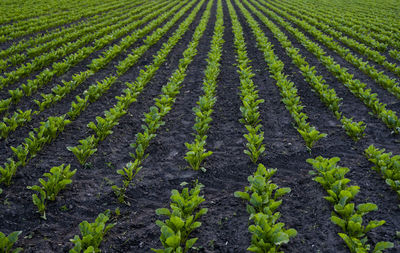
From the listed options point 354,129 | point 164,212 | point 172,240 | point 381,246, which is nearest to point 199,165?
point 164,212

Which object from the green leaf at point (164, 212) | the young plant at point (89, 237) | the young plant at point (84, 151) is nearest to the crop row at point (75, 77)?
the young plant at point (84, 151)

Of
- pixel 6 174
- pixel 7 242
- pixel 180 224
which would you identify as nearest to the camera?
pixel 7 242

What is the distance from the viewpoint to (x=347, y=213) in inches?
130

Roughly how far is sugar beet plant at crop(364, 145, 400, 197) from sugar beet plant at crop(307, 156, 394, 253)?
0.62m

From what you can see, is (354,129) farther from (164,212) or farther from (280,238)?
(164,212)

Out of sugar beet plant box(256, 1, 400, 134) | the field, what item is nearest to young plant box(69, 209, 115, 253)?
the field

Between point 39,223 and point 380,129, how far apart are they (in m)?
6.22

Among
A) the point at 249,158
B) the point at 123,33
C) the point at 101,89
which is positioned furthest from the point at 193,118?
the point at 123,33

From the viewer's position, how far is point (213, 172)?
182 inches

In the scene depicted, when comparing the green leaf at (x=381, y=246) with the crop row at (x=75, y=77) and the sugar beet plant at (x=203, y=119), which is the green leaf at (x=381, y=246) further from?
the crop row at (x=75, y=77)

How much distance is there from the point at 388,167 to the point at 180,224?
3288 millimetres

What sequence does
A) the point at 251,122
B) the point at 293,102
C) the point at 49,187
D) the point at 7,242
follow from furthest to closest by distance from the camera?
the point at 293,102
the point at 251,122
the point at 49,187
the point at 7,242

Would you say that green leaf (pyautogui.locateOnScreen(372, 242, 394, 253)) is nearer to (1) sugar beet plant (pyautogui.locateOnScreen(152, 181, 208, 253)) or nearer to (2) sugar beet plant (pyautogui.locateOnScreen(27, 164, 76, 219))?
(1) sugar beet plant (pyautogui.locateOnScreen(152, 181, 208, 253))

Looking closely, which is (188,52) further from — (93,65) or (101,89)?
(101,89)
